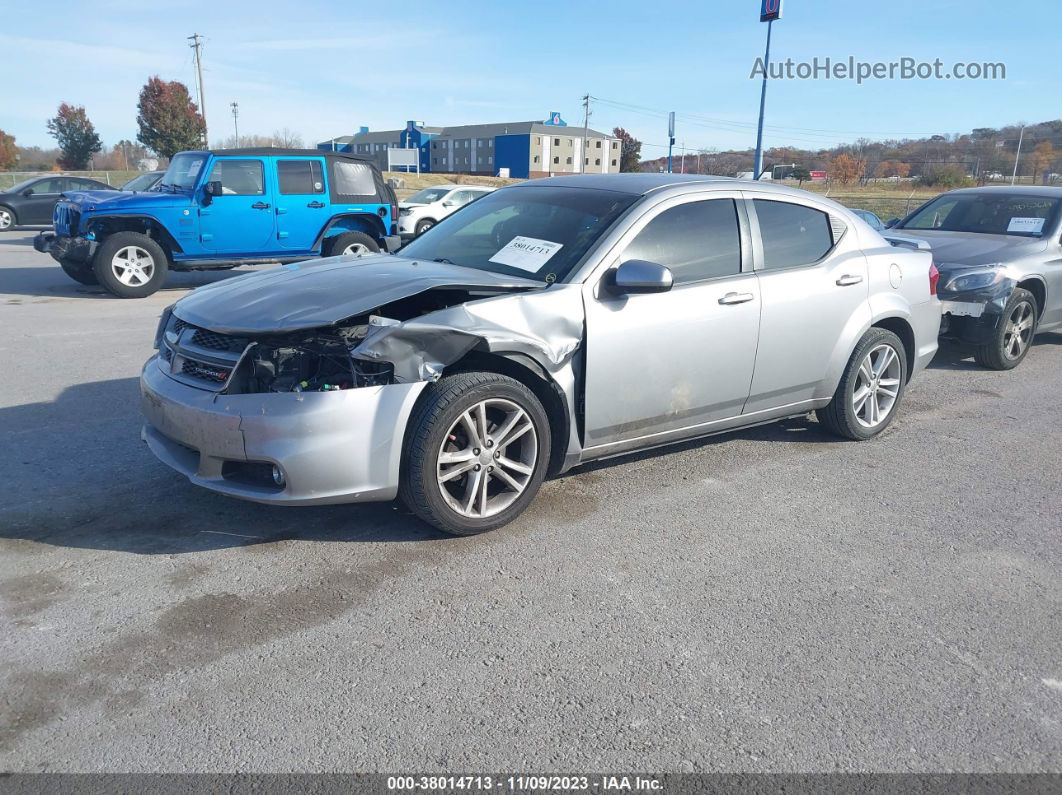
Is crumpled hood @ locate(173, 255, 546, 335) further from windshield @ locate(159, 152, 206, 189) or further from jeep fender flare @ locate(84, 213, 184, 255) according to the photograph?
windshield @ locate(159, 152, 206, 189)

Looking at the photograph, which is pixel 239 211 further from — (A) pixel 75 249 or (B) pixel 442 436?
(B) pixel 442 436

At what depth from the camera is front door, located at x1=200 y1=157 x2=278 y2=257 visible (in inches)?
436

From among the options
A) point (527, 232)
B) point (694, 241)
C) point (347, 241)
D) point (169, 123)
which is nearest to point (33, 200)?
point (347, 241)

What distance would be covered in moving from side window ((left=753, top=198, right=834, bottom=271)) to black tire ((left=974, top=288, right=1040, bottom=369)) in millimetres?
3430

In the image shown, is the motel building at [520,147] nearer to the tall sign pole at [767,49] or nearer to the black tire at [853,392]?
the tall sign pole at [767,49]

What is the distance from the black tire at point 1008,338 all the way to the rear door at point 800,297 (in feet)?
10.6

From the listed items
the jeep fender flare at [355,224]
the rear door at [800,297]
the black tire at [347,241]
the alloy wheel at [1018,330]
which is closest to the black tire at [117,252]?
the jeep fender flare at [355,224]

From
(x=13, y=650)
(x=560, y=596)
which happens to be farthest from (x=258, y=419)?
(x=560, y=596)

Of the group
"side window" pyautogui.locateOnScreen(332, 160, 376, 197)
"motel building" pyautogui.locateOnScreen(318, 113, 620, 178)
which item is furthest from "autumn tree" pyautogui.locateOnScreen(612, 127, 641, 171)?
"side window" pyautogui.locateOnScreen(332, 160, 376, 197)

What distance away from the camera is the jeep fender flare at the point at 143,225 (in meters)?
10.6

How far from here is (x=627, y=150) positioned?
82.0 m

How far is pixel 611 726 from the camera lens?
2.64 metres

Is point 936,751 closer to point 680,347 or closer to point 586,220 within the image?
point 680,347

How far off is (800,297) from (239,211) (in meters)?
8.57
